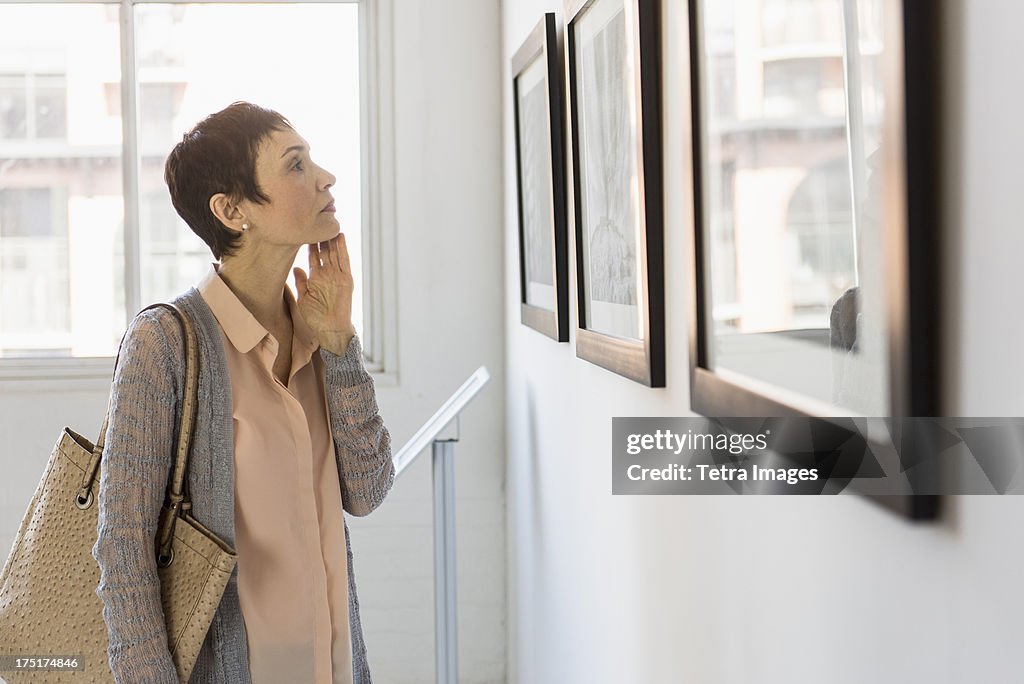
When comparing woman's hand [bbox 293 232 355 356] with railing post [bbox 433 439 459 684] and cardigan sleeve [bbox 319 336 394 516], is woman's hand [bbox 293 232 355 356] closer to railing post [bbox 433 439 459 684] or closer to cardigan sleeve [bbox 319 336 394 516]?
cardigan sleeve [bbox 319 336 394 516]

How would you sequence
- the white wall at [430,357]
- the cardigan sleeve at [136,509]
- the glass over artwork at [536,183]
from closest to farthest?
1. the cardigan sleeve at [136,509]
2. the glass over artwork at [536,183]
3. the white wall at [430,357]

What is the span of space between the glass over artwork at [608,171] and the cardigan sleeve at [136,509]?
62cm

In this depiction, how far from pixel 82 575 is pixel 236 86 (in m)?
2.29

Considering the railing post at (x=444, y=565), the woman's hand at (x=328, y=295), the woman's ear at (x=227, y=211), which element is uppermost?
the woman's ear at (x=227, y=211)

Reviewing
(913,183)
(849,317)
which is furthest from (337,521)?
(913,183)

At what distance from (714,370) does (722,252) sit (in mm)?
116

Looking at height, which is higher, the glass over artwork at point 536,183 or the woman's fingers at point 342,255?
the glass over artwork at point 536,183

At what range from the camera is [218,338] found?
148 centimetres

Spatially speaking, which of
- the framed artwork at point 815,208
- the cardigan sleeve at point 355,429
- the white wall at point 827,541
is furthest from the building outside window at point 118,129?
the framed artwork at point 815,208

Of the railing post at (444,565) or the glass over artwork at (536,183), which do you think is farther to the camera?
the railing post at (444,565)

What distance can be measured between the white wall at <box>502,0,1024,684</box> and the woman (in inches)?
16.4

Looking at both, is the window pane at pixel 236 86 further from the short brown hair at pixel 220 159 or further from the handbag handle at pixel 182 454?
the handbag handle at pixel 182 454

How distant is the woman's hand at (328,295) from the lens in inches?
63.4

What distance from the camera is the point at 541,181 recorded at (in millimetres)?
2203
